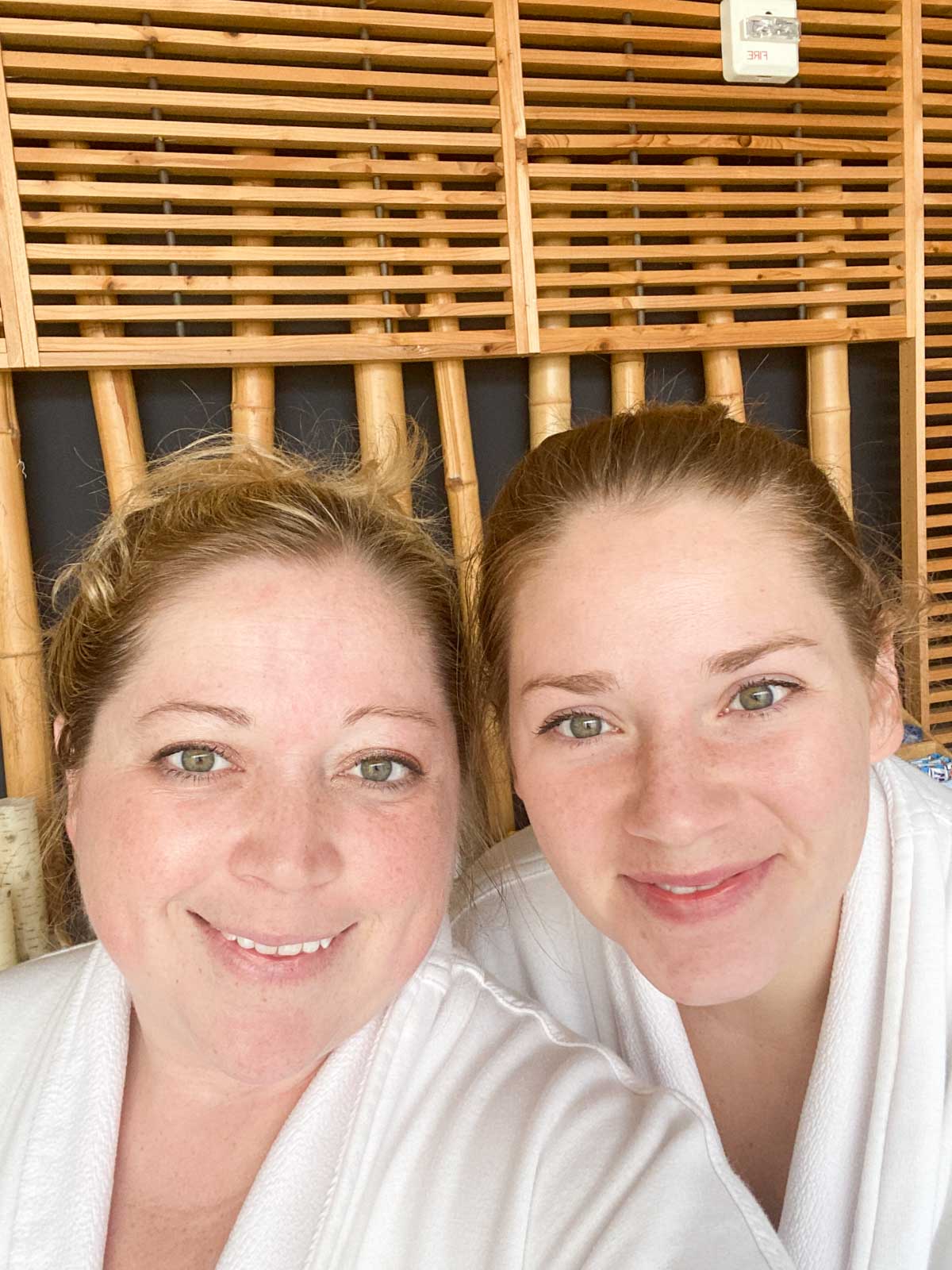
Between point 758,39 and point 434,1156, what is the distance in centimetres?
240

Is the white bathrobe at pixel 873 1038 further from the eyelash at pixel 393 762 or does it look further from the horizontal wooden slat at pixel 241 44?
the horizontal wooden slat at pixel 241 44

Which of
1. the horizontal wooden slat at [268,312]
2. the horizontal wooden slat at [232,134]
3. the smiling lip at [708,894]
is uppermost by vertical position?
the horizontal wooden slat at [232,134]

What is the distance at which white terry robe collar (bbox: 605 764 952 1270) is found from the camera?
1.13 meters

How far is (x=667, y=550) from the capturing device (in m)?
1.09

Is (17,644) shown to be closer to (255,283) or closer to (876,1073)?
(255,283)

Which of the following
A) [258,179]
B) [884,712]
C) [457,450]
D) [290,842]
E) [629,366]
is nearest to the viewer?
[290,842]

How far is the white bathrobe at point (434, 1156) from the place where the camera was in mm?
830

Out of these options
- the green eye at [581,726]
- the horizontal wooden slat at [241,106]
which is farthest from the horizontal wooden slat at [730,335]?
the green eye at [581,726]

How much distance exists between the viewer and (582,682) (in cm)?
109

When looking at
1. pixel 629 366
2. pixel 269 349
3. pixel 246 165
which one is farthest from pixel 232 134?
pixel 629 366

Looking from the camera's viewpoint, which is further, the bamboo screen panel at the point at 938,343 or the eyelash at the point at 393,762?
the bamboo screen panel at the point at 938,343

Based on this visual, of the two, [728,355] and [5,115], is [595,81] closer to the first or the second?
[728,355]

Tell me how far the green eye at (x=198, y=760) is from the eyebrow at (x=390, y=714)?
158mm

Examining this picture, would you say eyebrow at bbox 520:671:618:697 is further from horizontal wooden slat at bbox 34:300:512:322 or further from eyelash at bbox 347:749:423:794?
horizontal wooden slat at bbox 34:300:512:322
